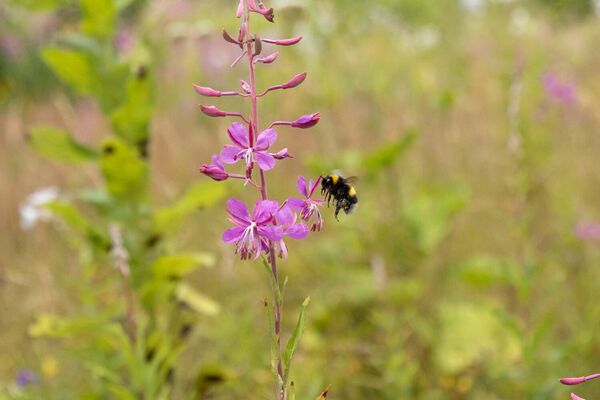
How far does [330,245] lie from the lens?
3.80 meters

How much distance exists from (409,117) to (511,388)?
218 centimetres

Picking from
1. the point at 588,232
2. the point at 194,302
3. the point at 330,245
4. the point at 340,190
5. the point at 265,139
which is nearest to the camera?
the point at 265,139

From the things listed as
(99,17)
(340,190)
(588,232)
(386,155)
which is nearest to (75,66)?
(99,17)

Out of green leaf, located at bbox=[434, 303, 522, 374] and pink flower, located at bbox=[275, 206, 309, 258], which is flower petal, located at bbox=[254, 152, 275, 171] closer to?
pink flower, located at bbox=[275, 206, 309, 258]

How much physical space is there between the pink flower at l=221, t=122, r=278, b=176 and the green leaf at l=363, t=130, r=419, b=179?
2208 millimetres

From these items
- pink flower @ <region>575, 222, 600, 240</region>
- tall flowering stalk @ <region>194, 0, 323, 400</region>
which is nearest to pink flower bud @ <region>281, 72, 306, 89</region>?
tall flowering stalk @ <region>194, 0, 323, 400</region>

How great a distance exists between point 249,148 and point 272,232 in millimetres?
126

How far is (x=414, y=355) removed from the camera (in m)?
3.53

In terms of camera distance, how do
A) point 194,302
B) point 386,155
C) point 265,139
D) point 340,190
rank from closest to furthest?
point 265,139, point 340,190, point 194,302, point 386,155

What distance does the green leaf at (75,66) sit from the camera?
7.90 feet

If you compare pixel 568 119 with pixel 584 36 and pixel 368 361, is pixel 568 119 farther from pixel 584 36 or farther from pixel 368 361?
pixel 584 36

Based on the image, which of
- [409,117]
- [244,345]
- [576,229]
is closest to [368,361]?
[244,345]

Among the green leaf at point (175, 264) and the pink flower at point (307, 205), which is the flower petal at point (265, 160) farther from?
the green leaf at point (175, 264)

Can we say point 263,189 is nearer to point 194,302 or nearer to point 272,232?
point 272,232
